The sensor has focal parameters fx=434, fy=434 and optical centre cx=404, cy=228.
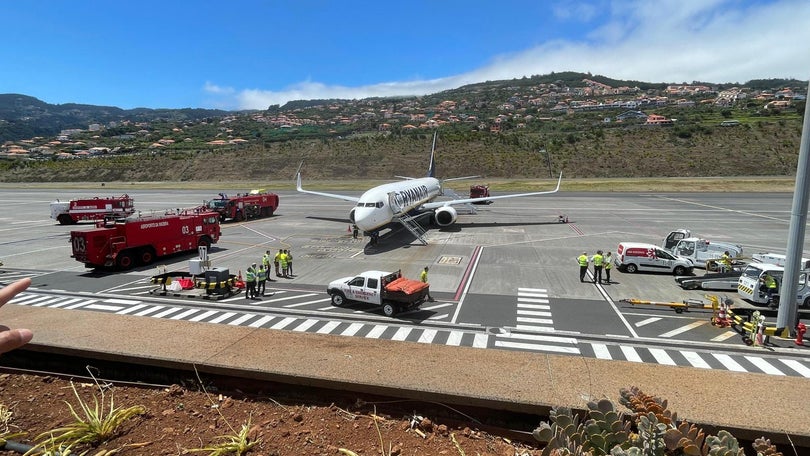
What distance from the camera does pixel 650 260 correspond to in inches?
1110

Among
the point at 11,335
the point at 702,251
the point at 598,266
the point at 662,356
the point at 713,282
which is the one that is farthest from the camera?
the point at 702,251

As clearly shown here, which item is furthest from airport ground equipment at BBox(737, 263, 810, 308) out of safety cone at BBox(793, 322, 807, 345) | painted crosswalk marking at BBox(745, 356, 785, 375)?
painted crosswalk marking at BBox(745, 356, 785, 375)

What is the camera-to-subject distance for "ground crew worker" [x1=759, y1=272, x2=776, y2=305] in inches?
821

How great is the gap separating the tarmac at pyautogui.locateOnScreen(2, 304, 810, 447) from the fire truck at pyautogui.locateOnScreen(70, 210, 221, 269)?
2306 centimetres

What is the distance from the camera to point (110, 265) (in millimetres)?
28359

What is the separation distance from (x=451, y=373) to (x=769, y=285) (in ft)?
72.4

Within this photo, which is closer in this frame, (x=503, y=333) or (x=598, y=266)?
(x=503, y=333)

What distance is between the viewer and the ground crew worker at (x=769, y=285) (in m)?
20.8

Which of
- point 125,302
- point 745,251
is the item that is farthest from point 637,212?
point 125,302

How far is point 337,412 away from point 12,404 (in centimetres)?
453

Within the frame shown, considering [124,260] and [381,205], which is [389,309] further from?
[124,260]

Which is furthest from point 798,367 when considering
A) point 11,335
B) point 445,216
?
point 445,216

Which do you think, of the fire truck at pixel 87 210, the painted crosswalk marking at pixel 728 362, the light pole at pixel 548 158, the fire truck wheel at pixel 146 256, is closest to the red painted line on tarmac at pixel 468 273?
the painted crosswalk marking at pixel 728 362

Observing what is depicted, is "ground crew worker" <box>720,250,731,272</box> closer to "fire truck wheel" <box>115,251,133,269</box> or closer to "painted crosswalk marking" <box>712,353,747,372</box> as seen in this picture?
"painted crosswalk marking" <box>712,353,747,372</box>
